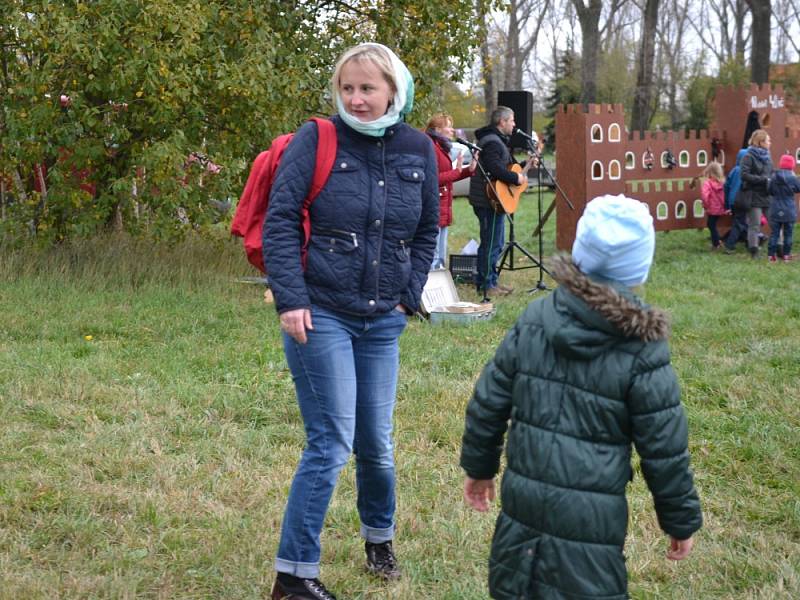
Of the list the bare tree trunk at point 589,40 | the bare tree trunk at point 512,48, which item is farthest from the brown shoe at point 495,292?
the bare tree trunk at point 512,48

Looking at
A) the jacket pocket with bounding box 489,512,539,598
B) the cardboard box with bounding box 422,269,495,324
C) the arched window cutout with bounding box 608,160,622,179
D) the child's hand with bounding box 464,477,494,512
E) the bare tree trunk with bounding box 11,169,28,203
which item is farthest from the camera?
the arched window cutout with bounding box 608,160,622,179

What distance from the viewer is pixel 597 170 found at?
43.2 feet

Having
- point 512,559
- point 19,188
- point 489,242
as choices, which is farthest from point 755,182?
point 512,559

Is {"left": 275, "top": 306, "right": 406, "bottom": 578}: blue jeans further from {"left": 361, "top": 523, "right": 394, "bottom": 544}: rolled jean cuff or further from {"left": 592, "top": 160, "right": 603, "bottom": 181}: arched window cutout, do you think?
{"left": 592, "top": 160, "right": 603, "bottom": 181}: arched window cutout

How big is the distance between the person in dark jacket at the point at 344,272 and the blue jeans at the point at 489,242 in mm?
7020

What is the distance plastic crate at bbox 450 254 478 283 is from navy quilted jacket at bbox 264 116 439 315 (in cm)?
764

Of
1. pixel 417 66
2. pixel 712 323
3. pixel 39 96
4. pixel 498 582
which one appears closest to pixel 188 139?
pixel 39 96

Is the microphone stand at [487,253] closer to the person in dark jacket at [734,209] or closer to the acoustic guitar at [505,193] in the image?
the acoustic guitar at [505,193]

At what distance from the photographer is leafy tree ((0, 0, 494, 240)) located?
9375 mm

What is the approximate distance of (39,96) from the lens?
9.92m

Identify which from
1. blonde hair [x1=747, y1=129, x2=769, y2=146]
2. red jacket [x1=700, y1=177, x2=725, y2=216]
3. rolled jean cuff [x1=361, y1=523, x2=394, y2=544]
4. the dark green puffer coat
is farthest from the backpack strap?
red jacket [x1=700, y1=177, x2=725, y2=216]

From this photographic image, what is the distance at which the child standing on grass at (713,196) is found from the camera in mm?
14133

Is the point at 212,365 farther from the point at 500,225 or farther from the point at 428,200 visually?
the point at 500,225

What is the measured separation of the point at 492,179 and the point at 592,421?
26.5 ft
